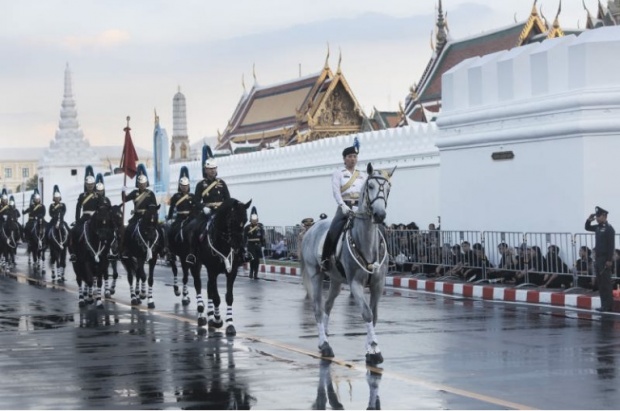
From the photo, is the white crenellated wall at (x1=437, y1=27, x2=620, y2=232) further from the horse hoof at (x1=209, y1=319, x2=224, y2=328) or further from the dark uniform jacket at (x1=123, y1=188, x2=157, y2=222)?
the horse hoof at (x1=209, y1=319, x2=224, y2=328)

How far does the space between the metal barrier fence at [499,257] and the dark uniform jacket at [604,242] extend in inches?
37.8

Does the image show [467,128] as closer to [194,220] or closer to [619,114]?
[619,114]

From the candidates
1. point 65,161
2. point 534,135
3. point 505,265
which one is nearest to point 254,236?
point 534,135

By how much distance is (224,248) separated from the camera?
55.6 ft

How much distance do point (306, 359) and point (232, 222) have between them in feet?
12.2

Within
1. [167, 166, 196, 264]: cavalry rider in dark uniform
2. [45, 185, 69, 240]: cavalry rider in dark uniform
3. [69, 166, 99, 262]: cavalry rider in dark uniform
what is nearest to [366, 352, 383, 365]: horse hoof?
[167, 166, 196, 264]: cavalry rider in dark uniform

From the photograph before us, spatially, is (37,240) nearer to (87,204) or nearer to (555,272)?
(87,204)

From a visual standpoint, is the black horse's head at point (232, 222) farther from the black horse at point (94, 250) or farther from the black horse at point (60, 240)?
the black horse at point (60, 240)

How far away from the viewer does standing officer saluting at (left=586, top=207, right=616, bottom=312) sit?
19078 millimetres

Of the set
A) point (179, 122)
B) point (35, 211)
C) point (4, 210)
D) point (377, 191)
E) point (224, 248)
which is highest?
point (179, 122)

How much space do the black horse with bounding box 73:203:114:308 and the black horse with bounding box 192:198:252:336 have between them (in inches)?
167

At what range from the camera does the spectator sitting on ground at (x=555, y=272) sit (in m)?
22.3

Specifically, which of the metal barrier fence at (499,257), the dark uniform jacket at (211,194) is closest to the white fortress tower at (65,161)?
the metal barrier fence at (499,257)

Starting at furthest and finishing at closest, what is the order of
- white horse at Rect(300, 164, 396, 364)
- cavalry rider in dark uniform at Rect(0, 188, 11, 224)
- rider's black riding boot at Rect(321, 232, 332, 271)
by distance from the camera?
cavalry rider in dark uniform at Rect(0, 188, 11, 224) < rider's black riding boot at Rect(321, 232, 332, 271) < white horse at Rect(300, 164, 396, 364)
